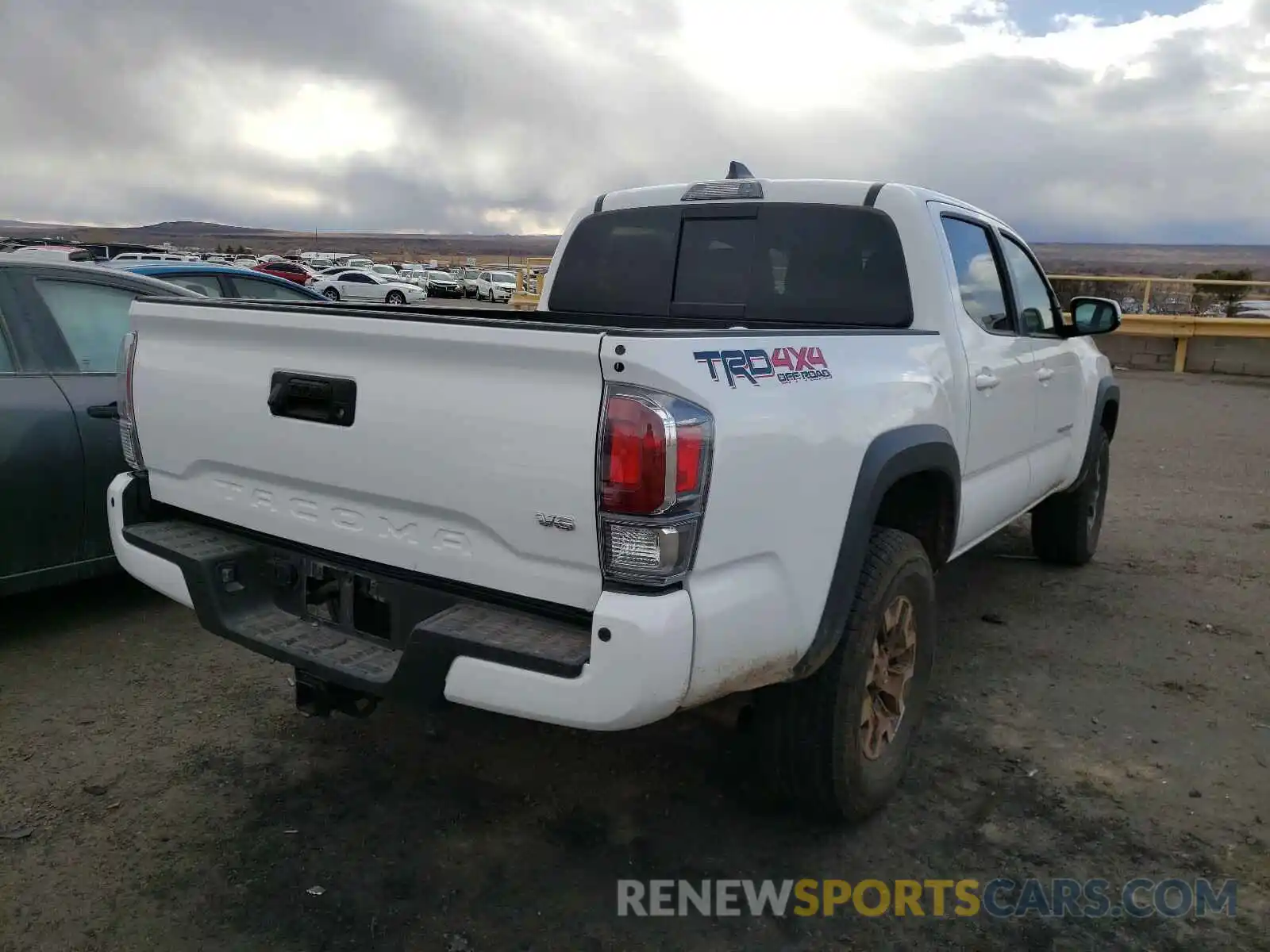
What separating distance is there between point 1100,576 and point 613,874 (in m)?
4.18

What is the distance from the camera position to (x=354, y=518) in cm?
272

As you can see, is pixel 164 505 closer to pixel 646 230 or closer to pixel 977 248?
pixel 646 230

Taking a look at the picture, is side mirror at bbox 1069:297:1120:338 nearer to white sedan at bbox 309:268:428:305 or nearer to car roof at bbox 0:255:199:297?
car roof at bbox 0:255:199:297

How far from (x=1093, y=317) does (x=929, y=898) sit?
10.7 ft

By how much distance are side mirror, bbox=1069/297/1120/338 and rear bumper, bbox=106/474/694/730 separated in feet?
11.9

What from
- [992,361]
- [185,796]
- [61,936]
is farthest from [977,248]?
[61,936]

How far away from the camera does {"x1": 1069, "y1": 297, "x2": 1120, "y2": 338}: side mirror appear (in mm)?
4981

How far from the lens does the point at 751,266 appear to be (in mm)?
3934

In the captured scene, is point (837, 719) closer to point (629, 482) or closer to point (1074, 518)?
point (629, 482)

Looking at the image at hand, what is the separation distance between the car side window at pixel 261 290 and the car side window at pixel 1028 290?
14.9 ft

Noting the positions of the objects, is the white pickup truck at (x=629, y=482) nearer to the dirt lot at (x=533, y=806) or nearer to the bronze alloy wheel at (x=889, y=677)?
the bronze alloy wheel at (x=889, y=677)

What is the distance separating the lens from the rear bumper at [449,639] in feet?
7.23

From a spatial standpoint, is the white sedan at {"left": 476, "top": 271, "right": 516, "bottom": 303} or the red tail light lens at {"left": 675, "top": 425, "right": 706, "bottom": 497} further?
the white sedan at {"left": 476, "top": 271, "right": 516, "bottom": 303}

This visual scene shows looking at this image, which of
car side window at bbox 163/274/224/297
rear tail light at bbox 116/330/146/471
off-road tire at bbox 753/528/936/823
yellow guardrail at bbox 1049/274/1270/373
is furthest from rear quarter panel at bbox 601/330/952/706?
yellow guardrail at bbox 1049/274/1270/373
